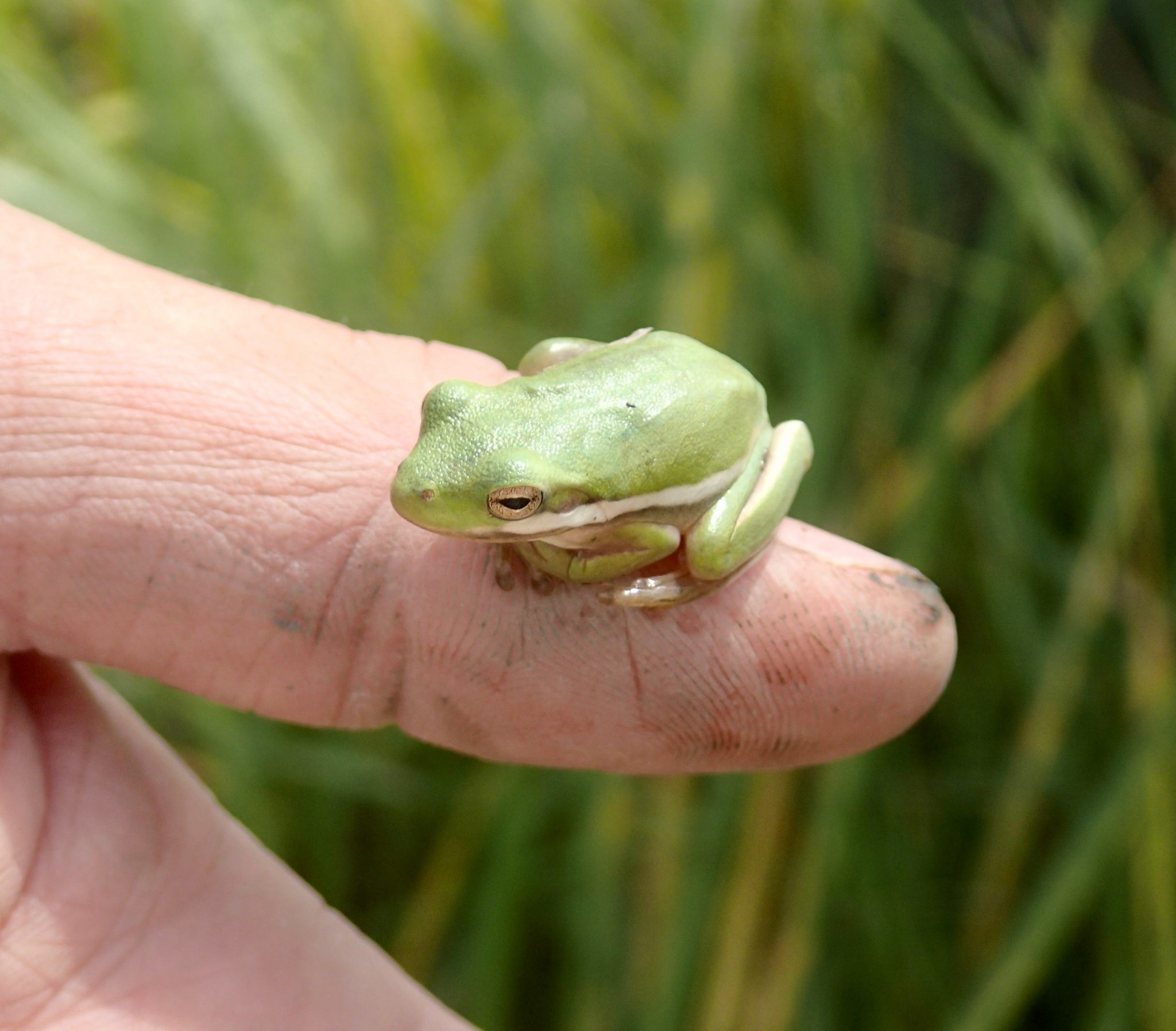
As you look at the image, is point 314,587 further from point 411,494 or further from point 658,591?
point 658,591

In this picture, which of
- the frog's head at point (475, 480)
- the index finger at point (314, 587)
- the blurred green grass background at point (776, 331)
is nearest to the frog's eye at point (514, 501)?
the frog's head at point (475, 480)

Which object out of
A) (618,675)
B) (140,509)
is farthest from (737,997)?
(140,509)

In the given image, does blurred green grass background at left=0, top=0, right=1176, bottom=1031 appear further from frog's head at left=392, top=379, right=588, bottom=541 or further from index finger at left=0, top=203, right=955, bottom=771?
frog's head at left=392, top=379, right=588, bottom=541

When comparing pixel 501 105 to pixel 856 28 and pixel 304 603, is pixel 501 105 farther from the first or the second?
pixel 304 603

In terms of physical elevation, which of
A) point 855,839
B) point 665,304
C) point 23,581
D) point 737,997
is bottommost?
point 737,997

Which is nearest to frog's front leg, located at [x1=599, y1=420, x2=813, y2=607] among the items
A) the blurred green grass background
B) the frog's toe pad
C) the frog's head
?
the frog's toe pad

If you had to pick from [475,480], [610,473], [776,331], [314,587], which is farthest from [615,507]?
[776,331]
